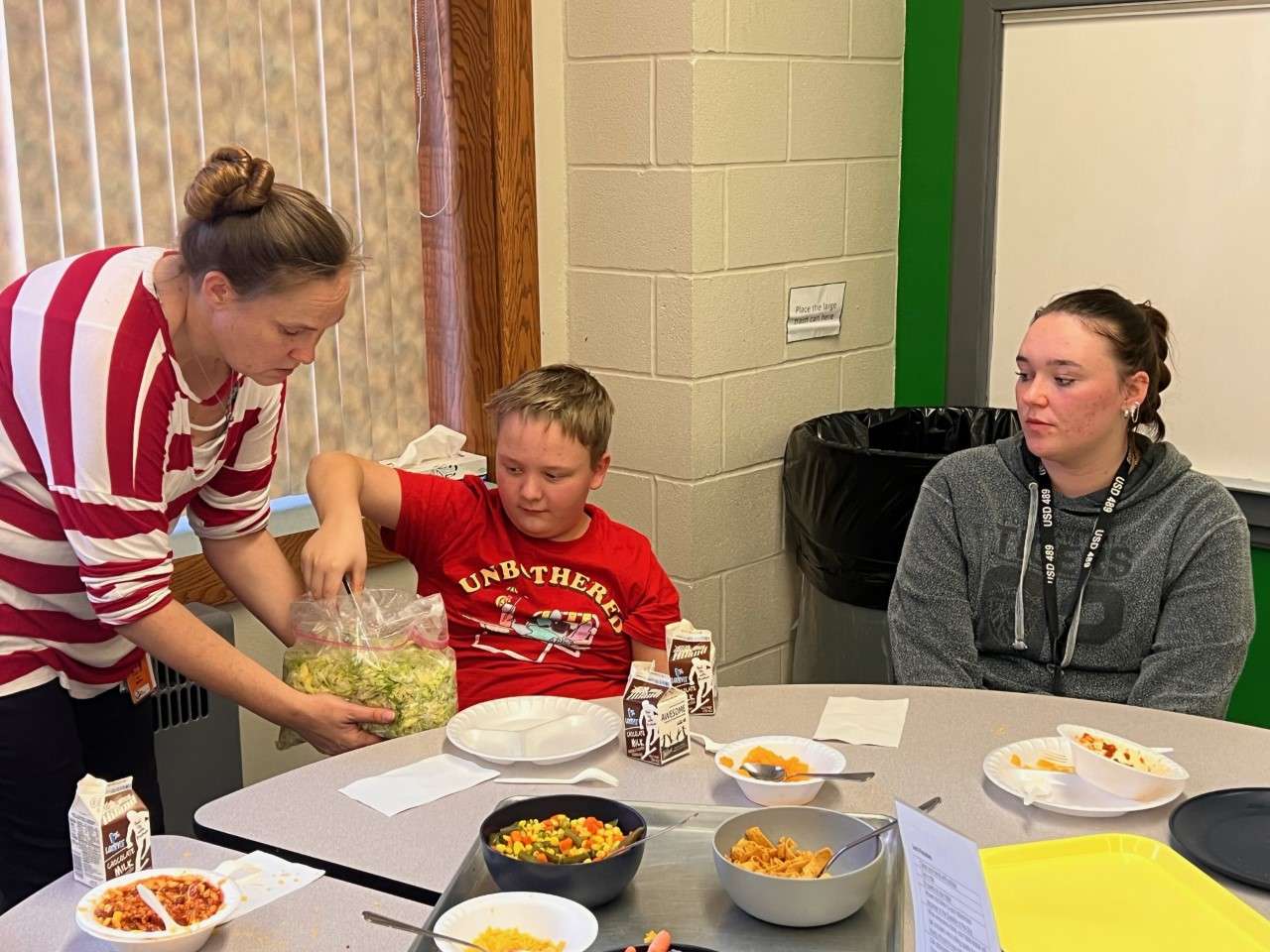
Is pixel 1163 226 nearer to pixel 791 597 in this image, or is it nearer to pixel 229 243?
pixel 791 597

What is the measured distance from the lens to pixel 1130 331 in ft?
7.56

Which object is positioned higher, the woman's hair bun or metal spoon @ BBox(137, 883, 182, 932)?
the woman's hair bun

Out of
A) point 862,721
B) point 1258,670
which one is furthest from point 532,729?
point 1258,670

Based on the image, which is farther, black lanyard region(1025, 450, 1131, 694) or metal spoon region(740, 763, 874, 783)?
black lanyard region(1025, 450, 1131, 694)

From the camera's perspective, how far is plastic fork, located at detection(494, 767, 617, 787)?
1728mm

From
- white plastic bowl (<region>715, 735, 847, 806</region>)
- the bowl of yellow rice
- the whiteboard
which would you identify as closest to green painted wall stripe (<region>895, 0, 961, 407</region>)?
the whiteboard

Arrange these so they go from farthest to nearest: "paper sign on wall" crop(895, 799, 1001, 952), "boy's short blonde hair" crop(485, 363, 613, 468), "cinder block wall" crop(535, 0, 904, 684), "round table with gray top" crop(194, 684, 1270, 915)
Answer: "cinder block wall" crop(535, 0, 904, 684) → "boy's short blonde hair" crop(485, 363, 613, 468) → "round table with gray top" crop(194, 684, 1270, 915) → "paper sign on wall" crop(895, 799, 1001, 952)

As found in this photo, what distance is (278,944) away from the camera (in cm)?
137

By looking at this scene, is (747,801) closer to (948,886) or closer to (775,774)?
(775,774)

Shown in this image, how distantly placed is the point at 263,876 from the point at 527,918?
0.33 metres

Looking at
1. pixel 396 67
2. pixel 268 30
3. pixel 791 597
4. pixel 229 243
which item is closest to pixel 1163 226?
pixel 791 597

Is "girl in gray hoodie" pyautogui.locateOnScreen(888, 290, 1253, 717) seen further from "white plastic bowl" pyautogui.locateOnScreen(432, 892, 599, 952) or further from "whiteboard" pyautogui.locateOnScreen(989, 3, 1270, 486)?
"white plastic bowl" pyautogui.locateOnScreen(432, 892, 599, 952)

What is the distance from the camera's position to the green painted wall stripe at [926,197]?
3.43 metres

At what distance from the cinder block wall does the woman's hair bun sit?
1.41 meters
